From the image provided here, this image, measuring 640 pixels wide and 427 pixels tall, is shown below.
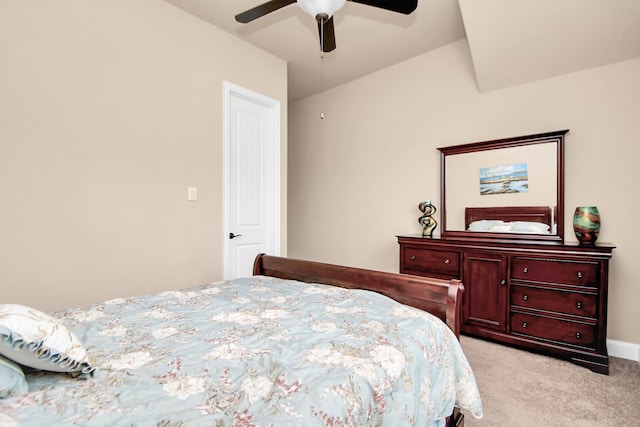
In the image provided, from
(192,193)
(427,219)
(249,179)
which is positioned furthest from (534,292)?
(192,193)

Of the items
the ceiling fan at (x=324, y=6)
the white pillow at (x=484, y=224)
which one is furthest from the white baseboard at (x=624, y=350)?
the ceiling fan at (x=324, y=6)

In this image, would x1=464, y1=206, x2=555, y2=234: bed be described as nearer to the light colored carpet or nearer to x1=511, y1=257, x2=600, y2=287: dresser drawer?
x1=511, y1=257, x2=600, y2=287: dresser drawer

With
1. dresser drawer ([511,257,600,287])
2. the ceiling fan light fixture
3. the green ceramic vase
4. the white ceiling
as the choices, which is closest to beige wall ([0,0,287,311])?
the white ceiling

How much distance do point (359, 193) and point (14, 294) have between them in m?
3.13

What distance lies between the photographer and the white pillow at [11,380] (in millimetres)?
741

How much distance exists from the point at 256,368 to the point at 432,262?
2315mm

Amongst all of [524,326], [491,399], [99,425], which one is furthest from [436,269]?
[99,425]

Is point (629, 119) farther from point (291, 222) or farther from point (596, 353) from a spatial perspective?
point (291, 222)

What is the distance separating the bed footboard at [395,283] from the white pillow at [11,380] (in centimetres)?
138

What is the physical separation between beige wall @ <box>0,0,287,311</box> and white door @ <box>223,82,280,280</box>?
14cm

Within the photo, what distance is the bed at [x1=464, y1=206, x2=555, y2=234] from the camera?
265 cm

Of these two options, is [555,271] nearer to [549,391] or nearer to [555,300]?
[555,300]

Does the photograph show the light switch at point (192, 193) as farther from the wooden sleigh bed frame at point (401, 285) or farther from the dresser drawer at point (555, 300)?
the dresser drawer at point (555, 300)

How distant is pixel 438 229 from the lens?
3.22 meters
